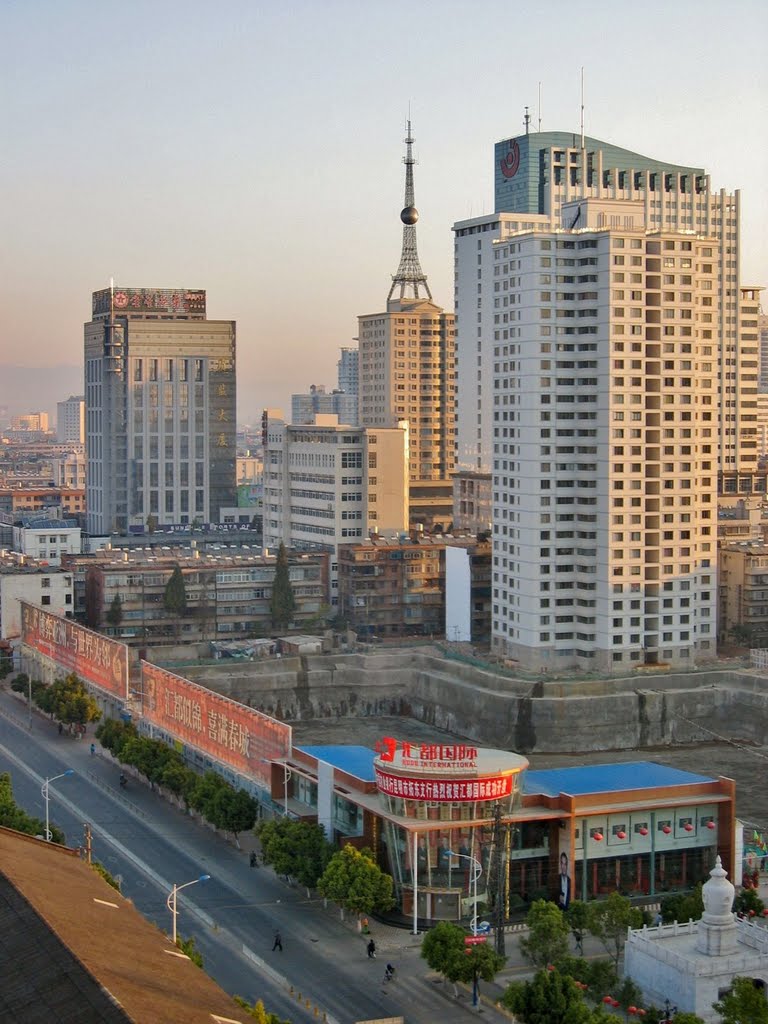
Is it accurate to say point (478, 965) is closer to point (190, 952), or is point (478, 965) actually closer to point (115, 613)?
point (190, 952)

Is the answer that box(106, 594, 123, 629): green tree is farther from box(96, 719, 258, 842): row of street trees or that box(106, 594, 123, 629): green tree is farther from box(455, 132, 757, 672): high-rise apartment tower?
box(96, 719, 258, 842): row of street trees

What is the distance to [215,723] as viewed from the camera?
269 ft

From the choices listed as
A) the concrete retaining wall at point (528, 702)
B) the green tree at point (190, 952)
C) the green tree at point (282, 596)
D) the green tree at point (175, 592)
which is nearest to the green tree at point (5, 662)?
the green tree at point (175, 592)

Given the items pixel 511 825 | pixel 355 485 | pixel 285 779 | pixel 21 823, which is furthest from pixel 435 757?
pixel 355 485

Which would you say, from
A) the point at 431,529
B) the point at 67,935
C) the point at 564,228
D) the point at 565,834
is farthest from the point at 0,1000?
the point at 431,529

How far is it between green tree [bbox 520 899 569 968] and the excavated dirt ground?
96.2 feet

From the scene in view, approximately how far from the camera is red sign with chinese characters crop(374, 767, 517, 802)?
210 ft

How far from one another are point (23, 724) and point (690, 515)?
45.7 metres

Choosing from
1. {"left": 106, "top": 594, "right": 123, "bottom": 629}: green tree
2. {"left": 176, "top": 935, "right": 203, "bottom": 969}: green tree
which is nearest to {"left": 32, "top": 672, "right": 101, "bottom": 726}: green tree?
{"left": 106, "top": 594, "right": 123, "bottom": 629}: green tree

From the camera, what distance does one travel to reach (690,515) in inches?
4537

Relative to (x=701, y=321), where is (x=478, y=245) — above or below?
above

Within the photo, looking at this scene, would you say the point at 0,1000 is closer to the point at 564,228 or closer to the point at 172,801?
the point at 172,801

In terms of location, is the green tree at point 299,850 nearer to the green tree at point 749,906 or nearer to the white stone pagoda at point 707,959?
the white stone pagoda at point 707,959

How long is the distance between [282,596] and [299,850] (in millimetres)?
63649
